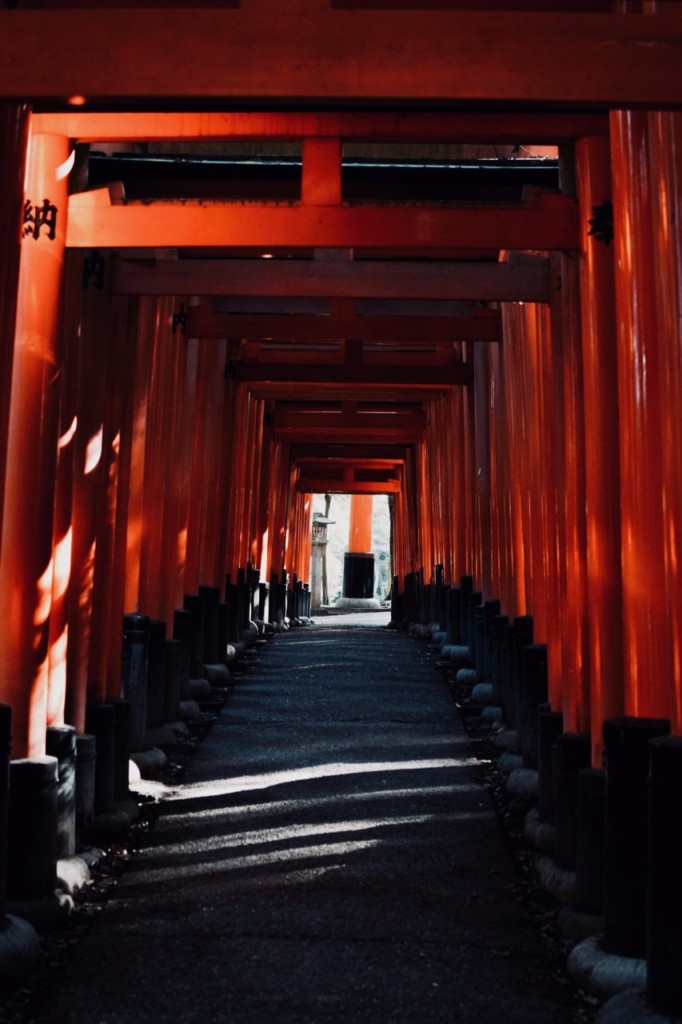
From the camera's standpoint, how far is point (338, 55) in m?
3.61

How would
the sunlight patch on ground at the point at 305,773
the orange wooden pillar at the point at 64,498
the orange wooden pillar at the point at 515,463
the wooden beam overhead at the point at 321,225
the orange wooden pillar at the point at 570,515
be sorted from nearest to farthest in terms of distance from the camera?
the wooden beam overhead at the point at 321,225 < the orange wooden pillar at the point at 64,498 < the orange wooden pillar at the point at 570,515 < the sunlight patch on ground at the point at 305,773 < the orange wooden pillar at the point at 515,463

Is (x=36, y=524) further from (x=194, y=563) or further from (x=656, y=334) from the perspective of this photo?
(x=194, y=563)

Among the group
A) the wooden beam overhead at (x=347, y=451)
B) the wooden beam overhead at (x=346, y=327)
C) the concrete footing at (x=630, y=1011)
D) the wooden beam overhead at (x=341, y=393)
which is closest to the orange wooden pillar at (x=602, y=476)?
the concrete footing at (x=630, y=1011)

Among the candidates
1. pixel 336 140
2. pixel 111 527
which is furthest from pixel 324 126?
pixel 111 527

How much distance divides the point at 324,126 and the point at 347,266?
1.51 m

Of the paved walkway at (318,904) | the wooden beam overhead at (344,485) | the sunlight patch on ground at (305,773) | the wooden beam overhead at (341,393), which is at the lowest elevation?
the paved walkway at (318,904)

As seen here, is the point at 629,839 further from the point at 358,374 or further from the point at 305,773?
the point at 358,374

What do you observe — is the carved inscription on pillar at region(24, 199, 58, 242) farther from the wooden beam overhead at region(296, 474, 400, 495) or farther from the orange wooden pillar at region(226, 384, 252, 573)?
the wooden beam overhead at region(296, 474, 400, 495)

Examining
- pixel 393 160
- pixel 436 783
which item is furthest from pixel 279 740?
pixel 393 160

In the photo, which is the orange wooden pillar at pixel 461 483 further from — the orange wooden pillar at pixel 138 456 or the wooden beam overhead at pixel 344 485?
the wooden beam overhead at pixel 344 485

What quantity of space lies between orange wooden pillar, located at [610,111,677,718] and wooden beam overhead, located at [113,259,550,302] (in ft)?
7.04

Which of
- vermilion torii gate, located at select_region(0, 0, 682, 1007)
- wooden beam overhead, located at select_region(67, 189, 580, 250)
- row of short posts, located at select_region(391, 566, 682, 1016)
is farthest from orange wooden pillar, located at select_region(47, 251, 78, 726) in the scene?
row of short posts, located at select_region(391, 566, 682, 1016)

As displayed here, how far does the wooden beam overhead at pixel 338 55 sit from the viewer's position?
142 inches

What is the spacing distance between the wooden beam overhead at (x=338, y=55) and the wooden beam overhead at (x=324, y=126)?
149 centimetres
